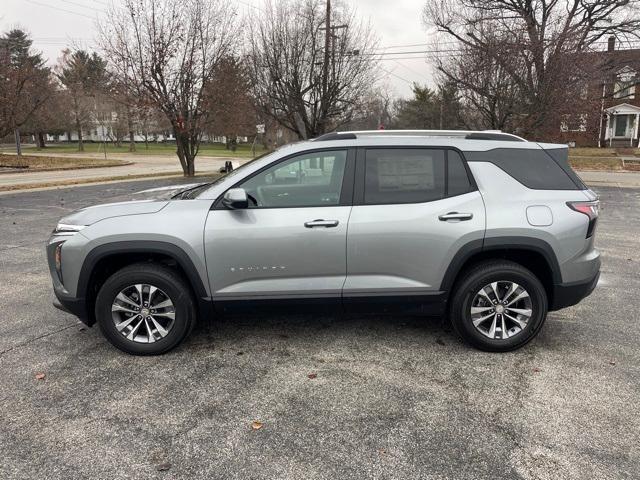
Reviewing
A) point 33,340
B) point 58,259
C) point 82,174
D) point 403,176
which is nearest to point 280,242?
point 403,176

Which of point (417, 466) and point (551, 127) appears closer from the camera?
point (417, 466)

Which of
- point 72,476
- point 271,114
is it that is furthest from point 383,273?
point 271,114

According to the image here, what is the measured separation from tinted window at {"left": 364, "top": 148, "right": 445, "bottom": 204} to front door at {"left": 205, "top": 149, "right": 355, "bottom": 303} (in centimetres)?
17

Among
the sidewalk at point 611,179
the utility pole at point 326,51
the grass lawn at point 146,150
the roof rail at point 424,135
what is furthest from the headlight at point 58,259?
the grass lawn at point 146,150

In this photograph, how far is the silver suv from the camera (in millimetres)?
3717

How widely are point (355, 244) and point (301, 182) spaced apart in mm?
722

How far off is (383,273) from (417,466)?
1.53m

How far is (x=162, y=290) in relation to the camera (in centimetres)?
376

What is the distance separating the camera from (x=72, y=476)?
2.53m

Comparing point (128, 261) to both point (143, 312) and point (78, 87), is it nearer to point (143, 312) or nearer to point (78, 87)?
point (143, 312)

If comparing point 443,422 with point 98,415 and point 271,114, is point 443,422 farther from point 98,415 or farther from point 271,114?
point 271,114

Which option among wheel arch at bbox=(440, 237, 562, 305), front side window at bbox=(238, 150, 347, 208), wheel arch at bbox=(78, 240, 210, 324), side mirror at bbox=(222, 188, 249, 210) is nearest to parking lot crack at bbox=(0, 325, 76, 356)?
wheel arch at bbox=(78, 240, 210, 324)

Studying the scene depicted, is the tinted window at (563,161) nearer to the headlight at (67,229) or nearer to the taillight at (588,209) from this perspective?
the taillight at (588,209)

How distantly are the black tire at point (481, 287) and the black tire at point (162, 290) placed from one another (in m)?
2.09
